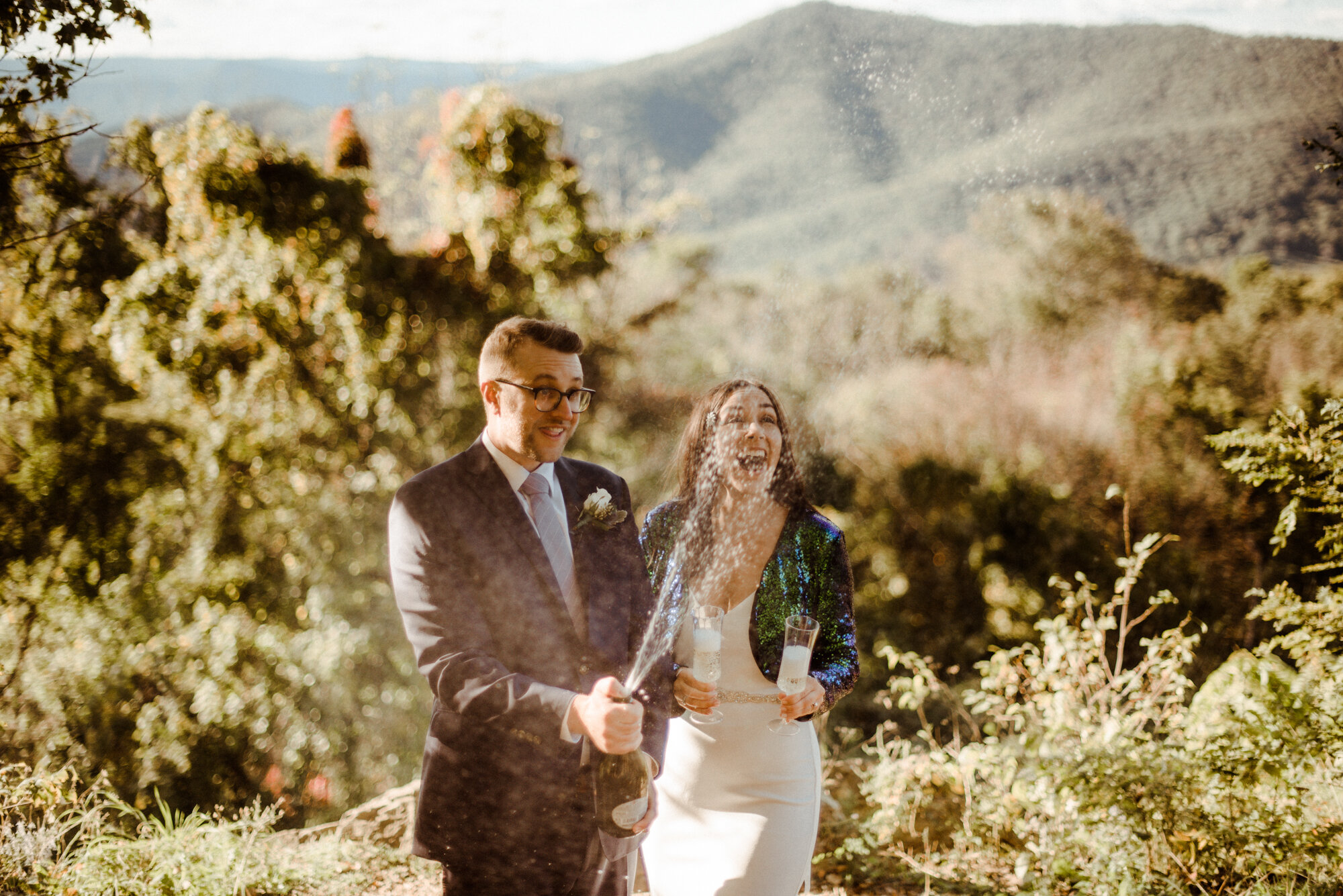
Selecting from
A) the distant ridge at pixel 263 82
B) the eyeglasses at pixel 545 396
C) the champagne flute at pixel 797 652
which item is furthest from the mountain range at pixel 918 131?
the champagne flute at pixel 797 652

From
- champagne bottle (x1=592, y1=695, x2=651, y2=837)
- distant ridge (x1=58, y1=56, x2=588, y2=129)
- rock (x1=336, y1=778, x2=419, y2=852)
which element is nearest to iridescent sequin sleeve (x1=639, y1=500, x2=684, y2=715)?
champagne bottle (x1=592, y1=695, x2=651, y2=837)

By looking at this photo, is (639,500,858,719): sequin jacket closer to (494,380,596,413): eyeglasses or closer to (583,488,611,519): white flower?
(583,488,611,519): white flower

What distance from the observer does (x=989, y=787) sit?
3.85m

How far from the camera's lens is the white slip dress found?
2436 millimetres

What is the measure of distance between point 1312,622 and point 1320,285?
4046 millimetres

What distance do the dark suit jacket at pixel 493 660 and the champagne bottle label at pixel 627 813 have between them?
0.34ft

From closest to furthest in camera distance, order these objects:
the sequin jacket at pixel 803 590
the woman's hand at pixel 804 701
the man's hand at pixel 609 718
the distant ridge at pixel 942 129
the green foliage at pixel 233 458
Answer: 1. the man's hand at pixel 609 718
2. the woman's hand at pixel 804 701
3. the sequin jacket at pixel 803 590
4. the green foliage at pixel 233 458
5. the distant ridge at pixel 942 129

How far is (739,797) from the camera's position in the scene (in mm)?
2504

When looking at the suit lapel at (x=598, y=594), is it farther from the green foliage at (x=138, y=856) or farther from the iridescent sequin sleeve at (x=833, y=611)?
the green foliage at (x=138, y=856)

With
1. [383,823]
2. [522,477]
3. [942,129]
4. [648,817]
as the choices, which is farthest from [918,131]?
[383,823]

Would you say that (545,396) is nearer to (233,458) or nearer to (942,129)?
(233,458)

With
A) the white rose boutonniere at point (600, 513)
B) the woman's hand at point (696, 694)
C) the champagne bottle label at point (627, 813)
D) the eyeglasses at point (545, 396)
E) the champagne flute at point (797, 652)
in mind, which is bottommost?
the champagne bottle label at point (627, 813)

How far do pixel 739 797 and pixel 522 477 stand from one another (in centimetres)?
133

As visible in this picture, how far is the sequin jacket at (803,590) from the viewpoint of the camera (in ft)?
8.34
